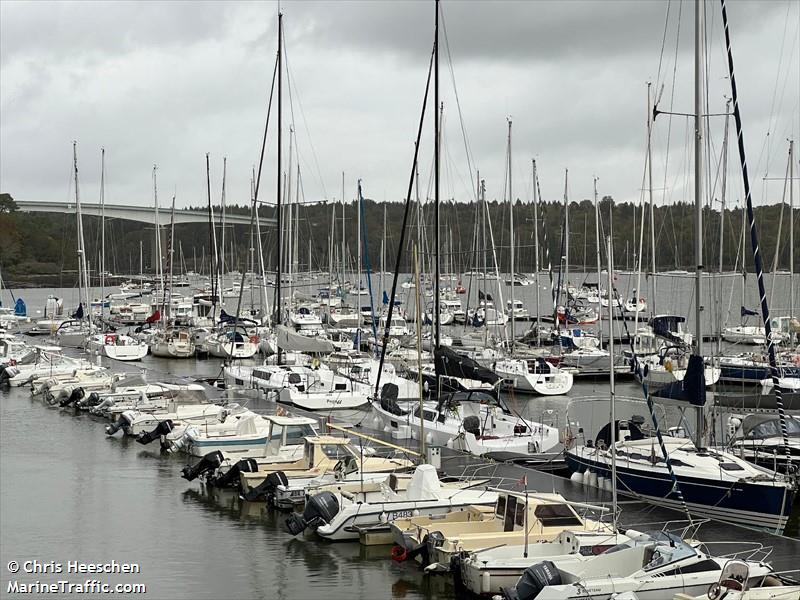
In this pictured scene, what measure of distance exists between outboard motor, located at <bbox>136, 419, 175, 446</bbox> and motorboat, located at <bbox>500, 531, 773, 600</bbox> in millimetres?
19214

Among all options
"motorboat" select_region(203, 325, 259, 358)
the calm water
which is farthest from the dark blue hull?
"motorboat" select_region(203, 325, 259, 358)

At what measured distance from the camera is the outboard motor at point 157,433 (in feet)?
117

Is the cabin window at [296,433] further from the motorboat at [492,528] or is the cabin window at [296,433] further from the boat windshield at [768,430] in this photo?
the boat windshield at [768,430]

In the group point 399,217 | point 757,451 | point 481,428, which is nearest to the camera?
point 757,451

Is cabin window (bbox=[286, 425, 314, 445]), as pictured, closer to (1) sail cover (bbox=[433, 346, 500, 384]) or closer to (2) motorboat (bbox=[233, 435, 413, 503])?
(2) motorboat (bbox=[233, 435, 413, 503])

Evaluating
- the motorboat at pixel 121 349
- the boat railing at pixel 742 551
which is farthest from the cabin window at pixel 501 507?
the motorboat at pixel 121 349

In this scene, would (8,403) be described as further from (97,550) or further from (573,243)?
(573,243)

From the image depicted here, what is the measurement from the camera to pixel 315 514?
23938 millimetres

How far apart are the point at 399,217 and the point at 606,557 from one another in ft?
367

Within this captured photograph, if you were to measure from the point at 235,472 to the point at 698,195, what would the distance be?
1356cm

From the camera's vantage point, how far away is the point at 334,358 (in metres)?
56.8

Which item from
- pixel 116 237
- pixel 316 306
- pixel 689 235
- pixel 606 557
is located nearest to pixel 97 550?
pixel 606 557

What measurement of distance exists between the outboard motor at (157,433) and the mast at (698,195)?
17.6m

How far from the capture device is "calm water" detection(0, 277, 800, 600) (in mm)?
21547
